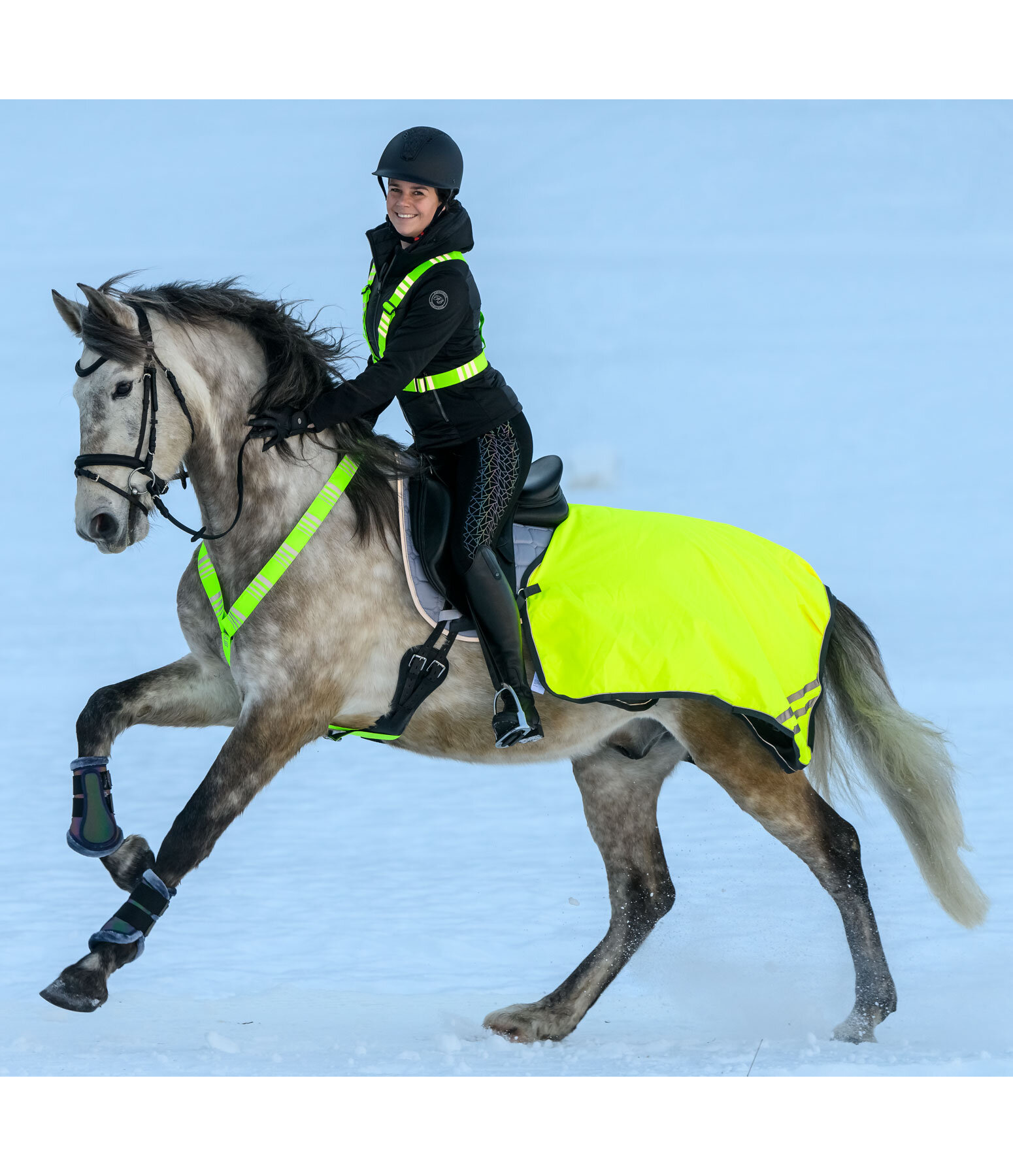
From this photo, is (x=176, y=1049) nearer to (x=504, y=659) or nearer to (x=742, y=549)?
(x=504, y=659)

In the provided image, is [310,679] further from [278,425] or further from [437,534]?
[278,425]

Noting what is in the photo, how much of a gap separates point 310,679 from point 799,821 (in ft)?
5.70

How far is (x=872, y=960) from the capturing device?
4688 mm

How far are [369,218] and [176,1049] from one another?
55.1ft

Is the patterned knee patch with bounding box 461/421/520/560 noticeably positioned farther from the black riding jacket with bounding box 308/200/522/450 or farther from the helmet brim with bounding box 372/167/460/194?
the helmet brim with bounding box 372/167/460/194

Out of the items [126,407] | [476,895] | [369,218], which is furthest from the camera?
[369,218]

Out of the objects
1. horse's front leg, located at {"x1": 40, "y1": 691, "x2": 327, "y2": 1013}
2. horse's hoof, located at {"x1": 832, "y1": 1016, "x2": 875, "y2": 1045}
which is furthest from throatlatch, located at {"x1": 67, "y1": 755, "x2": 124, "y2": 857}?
horse's hoof, located at {"x1": 832, "y1": 1016, "x2": 875, "y2": 1045}

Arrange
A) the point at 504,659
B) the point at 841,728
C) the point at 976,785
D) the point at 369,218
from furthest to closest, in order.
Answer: the point at 369,218
the point at 976,785
the point at 841,728
the point at 504,659

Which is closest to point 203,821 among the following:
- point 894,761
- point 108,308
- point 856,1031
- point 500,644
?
point 500,644

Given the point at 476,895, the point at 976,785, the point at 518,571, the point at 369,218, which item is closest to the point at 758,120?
the point at 369,218

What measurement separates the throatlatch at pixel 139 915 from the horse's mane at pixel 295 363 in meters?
1.20

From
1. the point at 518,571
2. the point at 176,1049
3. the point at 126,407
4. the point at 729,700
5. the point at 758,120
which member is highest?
the point at 758,120

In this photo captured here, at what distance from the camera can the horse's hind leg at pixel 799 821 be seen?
4.68 metres

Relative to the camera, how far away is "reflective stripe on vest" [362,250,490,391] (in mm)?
4145
